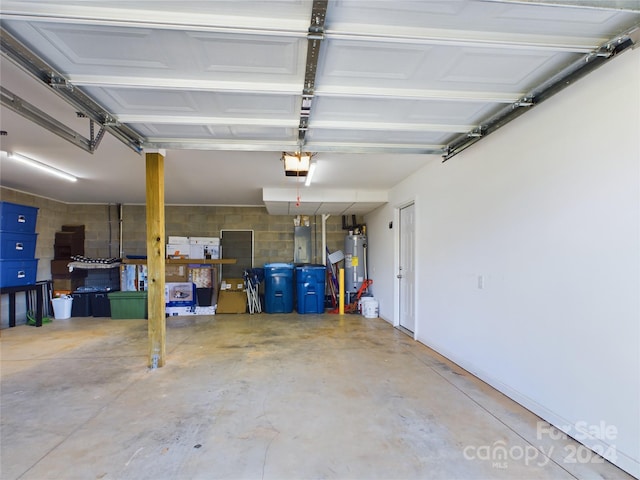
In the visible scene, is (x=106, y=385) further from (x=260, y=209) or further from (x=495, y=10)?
(x=260, y=209)

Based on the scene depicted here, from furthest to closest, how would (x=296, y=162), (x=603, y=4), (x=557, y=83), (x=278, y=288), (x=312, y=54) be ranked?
(x=278, y=288)
(x=296, y=162)
(x=557, y=83)
(x=312, y=54)
(x=603, y=4)

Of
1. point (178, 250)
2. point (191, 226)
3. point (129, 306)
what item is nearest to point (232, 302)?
point (178, 250)

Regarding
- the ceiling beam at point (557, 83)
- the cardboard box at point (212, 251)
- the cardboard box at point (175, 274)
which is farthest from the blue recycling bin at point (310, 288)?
the ceiling beam at point (557, 83)

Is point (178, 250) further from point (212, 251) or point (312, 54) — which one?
point (312, 54)

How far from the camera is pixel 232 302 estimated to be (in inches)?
276

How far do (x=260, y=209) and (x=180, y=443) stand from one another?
6.07m

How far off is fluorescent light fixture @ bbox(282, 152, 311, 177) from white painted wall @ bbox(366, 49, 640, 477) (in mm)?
1766

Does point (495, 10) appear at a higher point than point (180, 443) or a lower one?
higher

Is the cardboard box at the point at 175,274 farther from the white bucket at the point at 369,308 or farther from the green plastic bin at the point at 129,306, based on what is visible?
the white bucket at the point at 369,308

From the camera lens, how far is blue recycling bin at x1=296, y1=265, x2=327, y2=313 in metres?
6.90

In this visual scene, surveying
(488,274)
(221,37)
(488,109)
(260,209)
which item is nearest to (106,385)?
(221,37)

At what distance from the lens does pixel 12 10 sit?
152 centimetres

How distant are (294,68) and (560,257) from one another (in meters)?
2.26

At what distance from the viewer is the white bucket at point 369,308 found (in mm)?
6539
